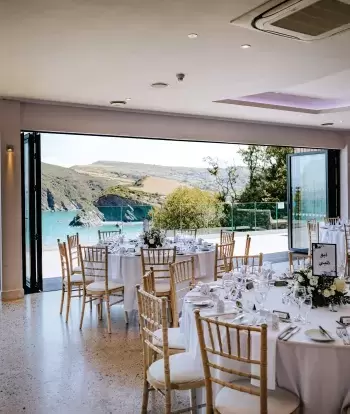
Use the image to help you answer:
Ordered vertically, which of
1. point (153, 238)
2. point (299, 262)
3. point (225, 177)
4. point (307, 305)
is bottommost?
point (307, 305)

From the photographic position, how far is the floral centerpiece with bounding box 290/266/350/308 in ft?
10.6

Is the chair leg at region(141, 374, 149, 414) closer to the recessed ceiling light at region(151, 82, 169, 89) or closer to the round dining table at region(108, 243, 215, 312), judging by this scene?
the round dining table at region(108, 243, 215, 312)

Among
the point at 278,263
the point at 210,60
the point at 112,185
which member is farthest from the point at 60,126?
the point at 112,185

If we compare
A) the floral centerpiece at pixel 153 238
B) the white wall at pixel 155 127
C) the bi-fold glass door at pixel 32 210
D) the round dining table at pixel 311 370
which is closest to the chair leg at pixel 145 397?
the round dining table at pixel 311 370

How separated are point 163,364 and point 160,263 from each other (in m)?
2.81

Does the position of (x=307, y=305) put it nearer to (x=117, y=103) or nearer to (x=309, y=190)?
(x=117, y=103)

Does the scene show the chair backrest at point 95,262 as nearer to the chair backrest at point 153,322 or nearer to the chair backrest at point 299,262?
the chair backrest at point 299,262

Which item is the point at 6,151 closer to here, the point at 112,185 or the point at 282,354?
the point at 282,354

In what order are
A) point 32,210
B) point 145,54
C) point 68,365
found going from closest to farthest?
point 68,365 → point 145,54 → point 32,210

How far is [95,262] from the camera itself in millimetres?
5887

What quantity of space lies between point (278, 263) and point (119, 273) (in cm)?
548

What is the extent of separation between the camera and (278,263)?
10.5 metres

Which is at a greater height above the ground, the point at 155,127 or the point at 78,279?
the point at 155,127

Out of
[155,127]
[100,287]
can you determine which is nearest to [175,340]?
[100,287]
